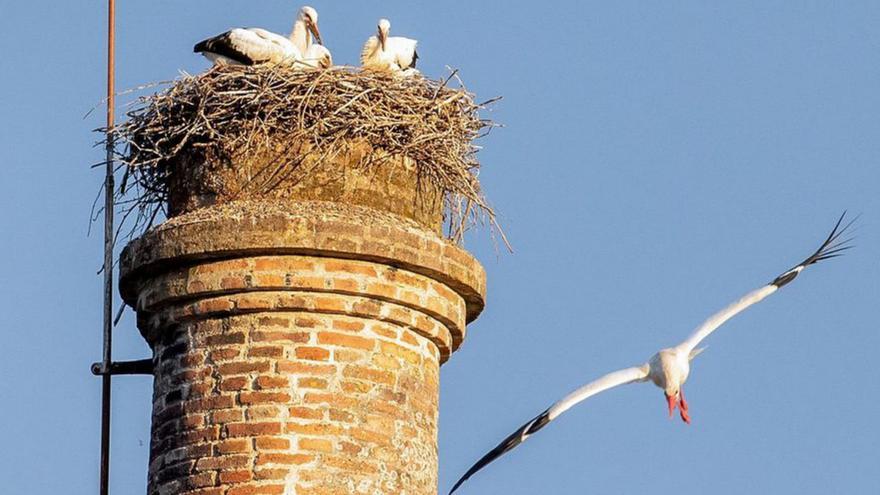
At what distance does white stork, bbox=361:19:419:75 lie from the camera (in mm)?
11344

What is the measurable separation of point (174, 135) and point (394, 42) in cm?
377

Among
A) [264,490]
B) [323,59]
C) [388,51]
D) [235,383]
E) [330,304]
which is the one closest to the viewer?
[264,490]

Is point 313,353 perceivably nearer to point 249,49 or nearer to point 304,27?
point 249,49

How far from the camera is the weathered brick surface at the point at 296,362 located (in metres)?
6.84

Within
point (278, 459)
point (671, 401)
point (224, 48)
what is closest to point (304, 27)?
point (224, 48)

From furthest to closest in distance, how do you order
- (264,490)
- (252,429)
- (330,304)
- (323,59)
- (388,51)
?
1. (388,51)
2. (323,59)
3. (330,304)
4. (252,429)
5. (264,490)

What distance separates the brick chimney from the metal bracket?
0.22 m

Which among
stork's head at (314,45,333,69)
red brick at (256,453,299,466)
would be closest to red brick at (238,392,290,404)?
red brick at (256,453,299,466)

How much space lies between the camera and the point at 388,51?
450 inches

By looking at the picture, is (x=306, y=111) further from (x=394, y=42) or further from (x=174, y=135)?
(x=394, y=42)

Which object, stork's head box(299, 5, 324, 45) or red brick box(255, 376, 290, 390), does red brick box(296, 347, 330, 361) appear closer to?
red brick box(255, 376, 290, 390)

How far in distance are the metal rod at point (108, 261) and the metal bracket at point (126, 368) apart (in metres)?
0.02

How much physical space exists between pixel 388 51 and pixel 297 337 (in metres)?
4.74

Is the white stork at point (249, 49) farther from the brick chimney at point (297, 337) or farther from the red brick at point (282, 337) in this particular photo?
the red brick at point (282, 337)
